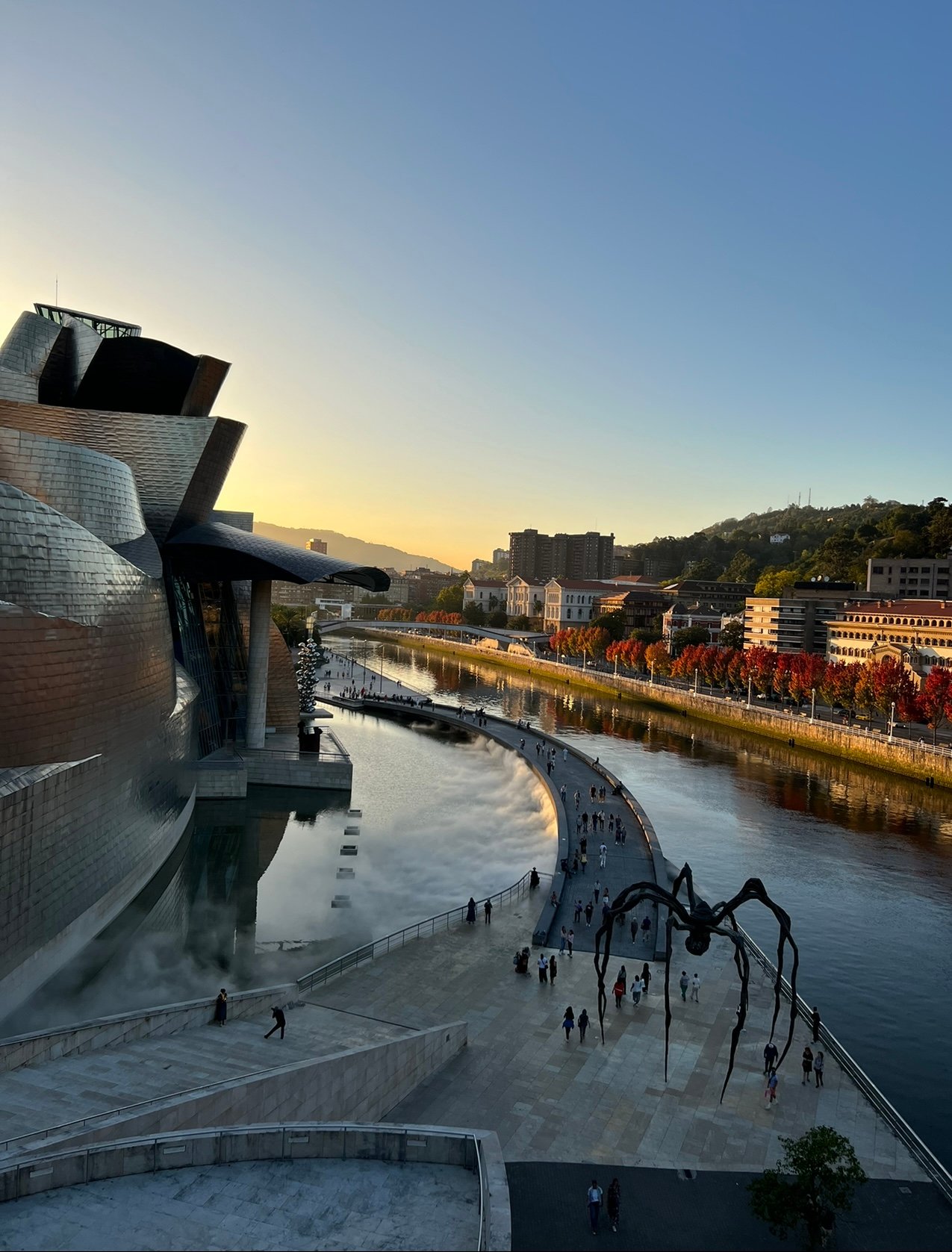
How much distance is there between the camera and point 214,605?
4156 cm

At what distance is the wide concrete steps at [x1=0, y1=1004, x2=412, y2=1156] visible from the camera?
10922mm

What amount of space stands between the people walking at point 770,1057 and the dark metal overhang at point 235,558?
23.5 meters

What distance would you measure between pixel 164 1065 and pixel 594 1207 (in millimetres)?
5805

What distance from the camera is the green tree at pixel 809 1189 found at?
35.3 feet

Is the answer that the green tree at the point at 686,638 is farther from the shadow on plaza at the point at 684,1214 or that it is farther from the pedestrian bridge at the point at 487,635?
the shadow on plaza at the point at 684,1214

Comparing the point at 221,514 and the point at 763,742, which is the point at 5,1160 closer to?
the point at 221,514

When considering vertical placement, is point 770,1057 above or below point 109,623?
below

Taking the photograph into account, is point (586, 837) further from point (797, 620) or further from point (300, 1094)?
point (797, 620)

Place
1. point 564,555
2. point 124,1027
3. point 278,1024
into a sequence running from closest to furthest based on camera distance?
point 124,1027 < point 278,1024 < point 564,555

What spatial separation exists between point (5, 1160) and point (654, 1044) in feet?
35.3

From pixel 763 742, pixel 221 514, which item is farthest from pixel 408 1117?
pixel 763 742

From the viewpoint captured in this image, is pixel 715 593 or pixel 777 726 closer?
pixel 777 726

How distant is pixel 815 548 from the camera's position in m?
140

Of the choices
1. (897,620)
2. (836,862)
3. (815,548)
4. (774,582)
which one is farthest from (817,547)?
(836,862)
